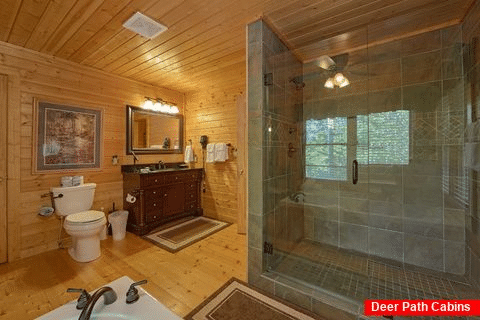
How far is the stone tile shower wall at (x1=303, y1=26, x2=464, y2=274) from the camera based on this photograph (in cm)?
188

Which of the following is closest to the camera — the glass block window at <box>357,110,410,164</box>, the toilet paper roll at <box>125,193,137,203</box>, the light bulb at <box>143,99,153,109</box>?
the glass block window at <box>357,110,410,164</box>

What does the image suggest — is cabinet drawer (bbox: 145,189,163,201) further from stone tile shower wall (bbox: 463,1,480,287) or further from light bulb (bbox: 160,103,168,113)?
stone tile shower wall (bbox: 463,1,480,287)

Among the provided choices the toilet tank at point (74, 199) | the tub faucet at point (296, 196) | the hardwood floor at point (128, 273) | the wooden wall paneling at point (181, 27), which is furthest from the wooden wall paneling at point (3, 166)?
the tub faucet at point (296, 196)

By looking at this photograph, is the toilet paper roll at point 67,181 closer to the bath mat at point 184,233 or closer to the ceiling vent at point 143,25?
the bath mat at point 184,233

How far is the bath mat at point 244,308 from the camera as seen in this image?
4.96ft

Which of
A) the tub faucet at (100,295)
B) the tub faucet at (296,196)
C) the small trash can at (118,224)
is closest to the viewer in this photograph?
the tub faucet at (100,295)

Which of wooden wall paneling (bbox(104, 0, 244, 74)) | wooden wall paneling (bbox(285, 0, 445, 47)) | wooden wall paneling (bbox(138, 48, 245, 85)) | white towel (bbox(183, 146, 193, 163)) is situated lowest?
white towel (bbox(183, 146, 193, 163))

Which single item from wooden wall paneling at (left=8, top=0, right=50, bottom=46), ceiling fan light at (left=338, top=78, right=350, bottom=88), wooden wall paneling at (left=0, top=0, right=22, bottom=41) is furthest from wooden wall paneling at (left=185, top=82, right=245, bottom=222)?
wooden wall paneling at (left=0, top=0, right=22, bottom=41)

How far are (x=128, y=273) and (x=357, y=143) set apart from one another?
264 cm

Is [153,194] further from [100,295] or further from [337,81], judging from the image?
[337,81]

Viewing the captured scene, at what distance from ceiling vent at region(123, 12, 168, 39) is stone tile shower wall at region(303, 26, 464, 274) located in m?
1.63

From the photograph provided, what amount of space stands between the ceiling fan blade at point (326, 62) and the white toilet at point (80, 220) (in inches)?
116

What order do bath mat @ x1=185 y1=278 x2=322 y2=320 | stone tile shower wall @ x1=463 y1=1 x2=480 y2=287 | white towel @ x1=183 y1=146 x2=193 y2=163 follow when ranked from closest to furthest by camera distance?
bath mat @ x1=185 y1=278 x2=322 y2=320 < stone tile shower wall @ x1=463 y1=1 x2=480 y2=287 < white towel @ x1=183 y1=146 x2=193 y2=163

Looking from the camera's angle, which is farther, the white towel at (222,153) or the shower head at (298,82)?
the white towel at (222,153)
